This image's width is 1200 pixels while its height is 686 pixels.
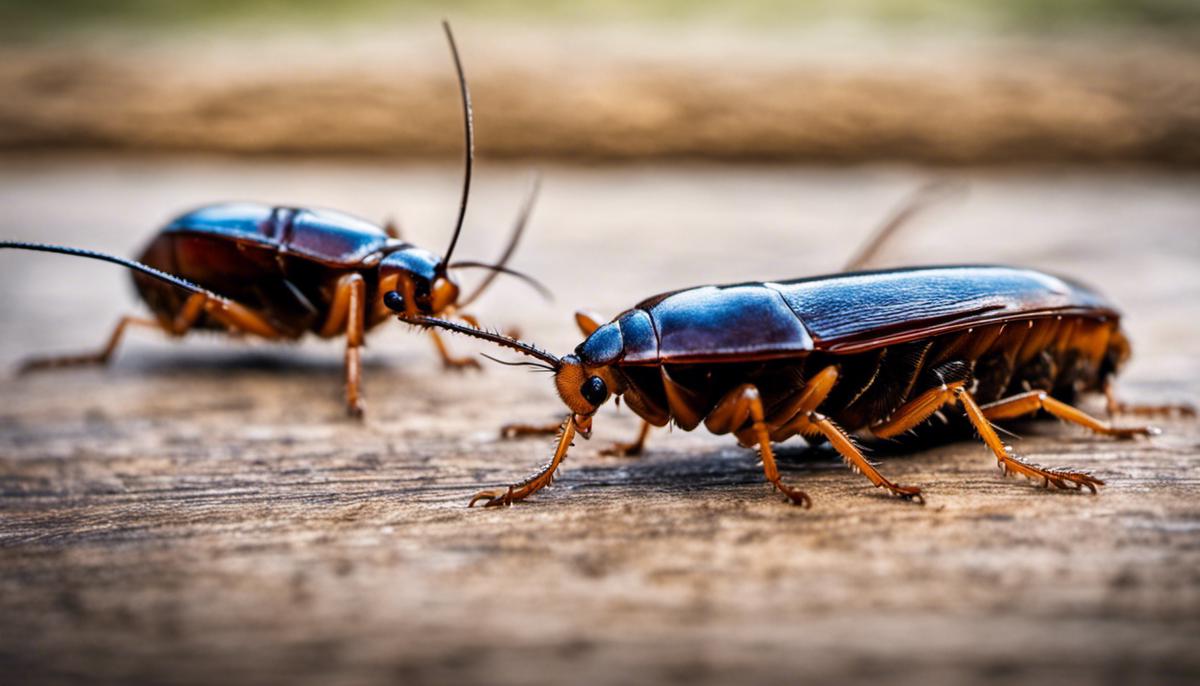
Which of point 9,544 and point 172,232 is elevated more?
point 172,232

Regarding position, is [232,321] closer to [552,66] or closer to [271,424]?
[271,424]

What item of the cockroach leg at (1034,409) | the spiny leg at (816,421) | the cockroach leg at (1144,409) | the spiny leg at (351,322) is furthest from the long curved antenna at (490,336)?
the cockroach leg at (1144,409)

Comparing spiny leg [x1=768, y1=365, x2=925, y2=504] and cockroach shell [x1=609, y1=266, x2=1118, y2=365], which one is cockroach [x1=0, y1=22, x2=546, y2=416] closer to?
cockroach shell [x1=609, y1=266, x2=1118, y2=365]

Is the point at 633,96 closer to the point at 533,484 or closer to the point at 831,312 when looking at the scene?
the point at 831,312

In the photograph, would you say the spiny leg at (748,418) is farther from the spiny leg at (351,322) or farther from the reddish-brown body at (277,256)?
the reddish-brown body at (277,256)

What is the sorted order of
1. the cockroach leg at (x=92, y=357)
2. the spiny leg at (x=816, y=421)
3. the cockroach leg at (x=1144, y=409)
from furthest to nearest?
the cockroach leg at (x=92, y=357) < the cockroach leg at (x=1144, y=409) < the spiny leg at (x=816, y=421)

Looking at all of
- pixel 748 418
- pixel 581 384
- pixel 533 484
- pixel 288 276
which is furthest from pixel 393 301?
pixel 748 418

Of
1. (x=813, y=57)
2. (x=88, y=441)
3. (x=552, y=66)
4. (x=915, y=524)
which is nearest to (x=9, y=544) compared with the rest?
(x=88, y=441)
